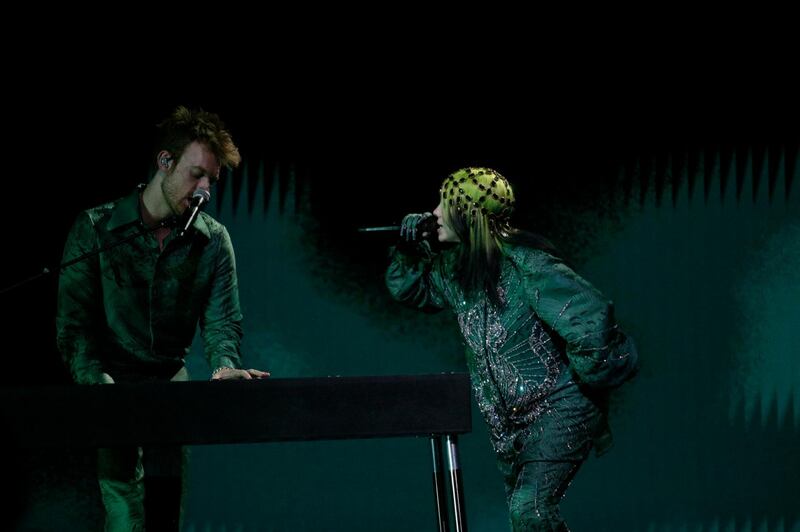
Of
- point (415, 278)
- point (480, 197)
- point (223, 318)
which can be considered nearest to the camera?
point (480, 197)

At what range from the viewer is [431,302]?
10.2 ft

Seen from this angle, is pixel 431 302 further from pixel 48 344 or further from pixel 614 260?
pixel 48 344

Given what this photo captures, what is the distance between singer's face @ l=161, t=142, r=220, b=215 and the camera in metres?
3.28

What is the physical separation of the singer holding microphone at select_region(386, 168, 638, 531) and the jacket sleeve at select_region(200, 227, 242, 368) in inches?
30.0

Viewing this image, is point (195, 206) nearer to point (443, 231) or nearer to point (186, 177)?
point (186, 177)

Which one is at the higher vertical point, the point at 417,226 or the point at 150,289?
the point at 417,226

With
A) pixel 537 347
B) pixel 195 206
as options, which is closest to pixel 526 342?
pixel 537 347

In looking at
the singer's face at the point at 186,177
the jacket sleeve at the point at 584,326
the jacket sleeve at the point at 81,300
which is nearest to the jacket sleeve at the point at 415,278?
the jacket sleeve at the point at 584,326

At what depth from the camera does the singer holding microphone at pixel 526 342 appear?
2611 millimetres

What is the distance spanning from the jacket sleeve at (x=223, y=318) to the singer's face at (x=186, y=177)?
0.65ft

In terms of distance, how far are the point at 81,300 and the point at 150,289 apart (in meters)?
0.23

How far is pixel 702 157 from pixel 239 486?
8.62ft

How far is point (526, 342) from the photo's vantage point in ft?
9.07

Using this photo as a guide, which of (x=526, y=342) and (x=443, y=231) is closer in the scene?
(x=526, y=342)
